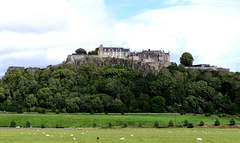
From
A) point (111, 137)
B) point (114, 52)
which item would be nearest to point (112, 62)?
point (114, 52)

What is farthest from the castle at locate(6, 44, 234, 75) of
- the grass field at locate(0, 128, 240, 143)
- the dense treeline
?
the grass field at locate(0, 128, 240, 143)

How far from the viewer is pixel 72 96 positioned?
5049 inches

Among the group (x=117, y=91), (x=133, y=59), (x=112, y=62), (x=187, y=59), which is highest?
(x=133, y=59)

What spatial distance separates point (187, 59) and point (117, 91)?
62432 mm

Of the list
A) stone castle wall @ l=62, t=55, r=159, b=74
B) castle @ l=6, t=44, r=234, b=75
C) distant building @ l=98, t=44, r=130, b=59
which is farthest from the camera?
distant building @ l=98, t=44, r=130, b=59

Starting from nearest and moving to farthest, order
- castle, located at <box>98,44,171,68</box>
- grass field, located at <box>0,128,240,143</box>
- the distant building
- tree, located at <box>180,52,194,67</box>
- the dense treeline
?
grass field, located at <box>0,128,240,143</box> → the dense treeline → tree, located at <box>180,52,194,67</box> → castle, located at <box>98,44,171,68</box> → the distant building

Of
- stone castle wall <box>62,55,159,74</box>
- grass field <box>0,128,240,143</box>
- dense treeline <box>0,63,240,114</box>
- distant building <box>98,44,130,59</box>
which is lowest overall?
grass field <box>0,128,240,143</box>

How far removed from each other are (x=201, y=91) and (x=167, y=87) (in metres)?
15.3

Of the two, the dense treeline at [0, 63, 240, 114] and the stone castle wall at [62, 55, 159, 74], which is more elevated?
the stone castle wall at [62, 55, 159, 74]

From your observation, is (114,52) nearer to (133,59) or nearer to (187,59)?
(133,59)

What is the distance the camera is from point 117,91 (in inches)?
5394

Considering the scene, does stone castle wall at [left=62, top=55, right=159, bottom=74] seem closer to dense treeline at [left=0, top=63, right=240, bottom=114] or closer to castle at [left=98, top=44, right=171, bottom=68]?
dense treeline at [left=0, top=63, right=240, bottom=114]

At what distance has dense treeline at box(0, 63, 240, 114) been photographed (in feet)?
404

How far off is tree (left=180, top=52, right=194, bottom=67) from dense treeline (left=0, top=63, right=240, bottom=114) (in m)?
23.7
